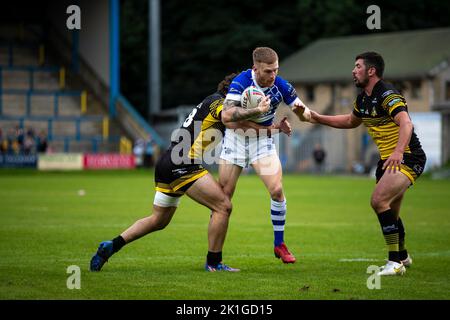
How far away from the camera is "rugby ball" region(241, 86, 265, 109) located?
10.4 meters

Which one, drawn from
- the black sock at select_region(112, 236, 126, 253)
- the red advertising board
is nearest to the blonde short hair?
the black sock at select_region(112, 236, 126, 253)

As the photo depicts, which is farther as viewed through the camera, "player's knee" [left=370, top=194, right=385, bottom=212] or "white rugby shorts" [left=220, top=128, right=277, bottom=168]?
"white rugby shorts" [left=220, top=128, right=277, bottom=168]

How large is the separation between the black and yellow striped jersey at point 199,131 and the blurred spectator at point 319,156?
3975cm

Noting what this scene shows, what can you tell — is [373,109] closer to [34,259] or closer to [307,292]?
[307,292]

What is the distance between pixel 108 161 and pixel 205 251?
102 feet

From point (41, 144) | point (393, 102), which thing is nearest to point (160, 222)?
point (393, 102)

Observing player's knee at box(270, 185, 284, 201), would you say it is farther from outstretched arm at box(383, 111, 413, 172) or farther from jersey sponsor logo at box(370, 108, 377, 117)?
outstretched arm at box(383, 111, 413, 172)

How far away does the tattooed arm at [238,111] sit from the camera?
10172 mm

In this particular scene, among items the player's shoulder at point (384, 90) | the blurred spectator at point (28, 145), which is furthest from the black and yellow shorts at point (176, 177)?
the blurred spectator at point (28, 145)

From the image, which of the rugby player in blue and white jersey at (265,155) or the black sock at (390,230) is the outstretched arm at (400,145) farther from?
the rugby player in blue and white jersey at (265,155)

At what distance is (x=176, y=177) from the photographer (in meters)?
10.3

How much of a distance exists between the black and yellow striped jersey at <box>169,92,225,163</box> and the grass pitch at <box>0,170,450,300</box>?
1.37 meters
